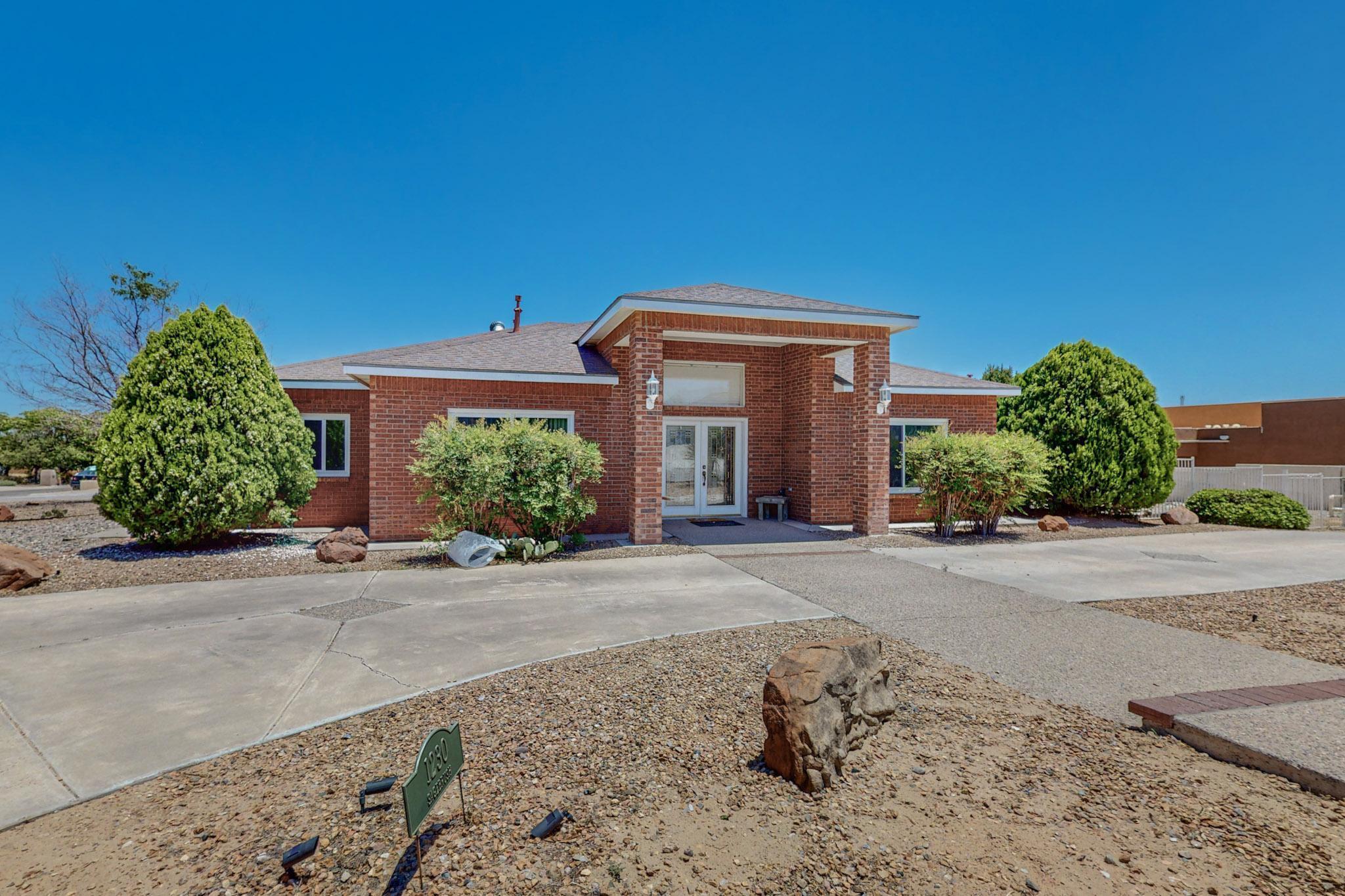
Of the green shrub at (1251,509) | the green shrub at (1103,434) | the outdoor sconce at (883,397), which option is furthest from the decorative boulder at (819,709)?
the green shrub at (1251,509)

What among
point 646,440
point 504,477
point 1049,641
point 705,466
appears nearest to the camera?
point 1049,641

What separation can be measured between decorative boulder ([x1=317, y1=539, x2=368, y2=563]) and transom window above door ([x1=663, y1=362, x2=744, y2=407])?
6843mm

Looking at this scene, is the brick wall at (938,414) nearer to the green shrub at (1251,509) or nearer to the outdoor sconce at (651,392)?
the green shrub at (1251,509)

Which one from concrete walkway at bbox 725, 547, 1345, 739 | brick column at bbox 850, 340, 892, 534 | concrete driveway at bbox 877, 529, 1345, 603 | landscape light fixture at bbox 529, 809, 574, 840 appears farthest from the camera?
brick column at bbox 850, 340, 892, 534

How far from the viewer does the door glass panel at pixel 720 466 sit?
13312 millimetres

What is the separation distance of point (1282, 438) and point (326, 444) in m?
33.6

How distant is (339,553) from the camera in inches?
337

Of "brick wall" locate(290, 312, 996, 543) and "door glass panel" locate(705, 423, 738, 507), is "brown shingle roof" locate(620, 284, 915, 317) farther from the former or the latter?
A: "door glass panel" locate(705, 423, 738, 507)

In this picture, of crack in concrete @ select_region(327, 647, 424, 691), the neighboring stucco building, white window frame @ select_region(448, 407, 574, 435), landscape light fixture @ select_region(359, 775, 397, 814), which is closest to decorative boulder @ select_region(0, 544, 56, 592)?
crack in concrete @ select_region(327, 647, 424, 691)

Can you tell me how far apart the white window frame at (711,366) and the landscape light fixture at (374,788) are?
34.2 feet

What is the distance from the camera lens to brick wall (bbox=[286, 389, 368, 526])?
12500 mm

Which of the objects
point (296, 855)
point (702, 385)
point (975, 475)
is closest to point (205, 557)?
point (296, 855)

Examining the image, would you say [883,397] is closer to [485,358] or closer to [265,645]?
[485,358]

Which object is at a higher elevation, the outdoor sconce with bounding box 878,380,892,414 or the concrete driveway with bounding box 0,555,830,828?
the outdoor sconce with bounding box 878,380,892,414
